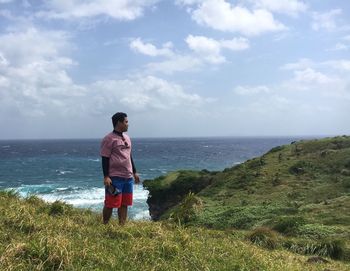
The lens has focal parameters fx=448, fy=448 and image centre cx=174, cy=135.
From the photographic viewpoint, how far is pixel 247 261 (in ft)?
25.9

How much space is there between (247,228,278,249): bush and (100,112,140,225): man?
13.2 feet

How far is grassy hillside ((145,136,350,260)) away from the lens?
582 inches

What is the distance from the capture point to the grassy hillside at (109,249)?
262 inches

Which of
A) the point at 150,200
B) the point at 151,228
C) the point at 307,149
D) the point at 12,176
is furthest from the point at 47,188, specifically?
the point at 151,228

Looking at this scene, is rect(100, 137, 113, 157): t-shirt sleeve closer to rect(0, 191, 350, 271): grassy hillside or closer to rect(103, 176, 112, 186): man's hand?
rect(103, 176, 112, 186): man's hand

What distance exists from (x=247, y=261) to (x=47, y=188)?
5799cm

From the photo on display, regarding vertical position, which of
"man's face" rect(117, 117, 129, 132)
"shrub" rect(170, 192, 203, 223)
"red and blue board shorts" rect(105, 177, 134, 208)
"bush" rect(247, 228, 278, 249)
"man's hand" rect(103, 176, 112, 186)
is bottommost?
"shrub" rect(170, 192, 203, 223)

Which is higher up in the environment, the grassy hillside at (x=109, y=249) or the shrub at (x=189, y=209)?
the grassy hillside at (x=109, y=249)

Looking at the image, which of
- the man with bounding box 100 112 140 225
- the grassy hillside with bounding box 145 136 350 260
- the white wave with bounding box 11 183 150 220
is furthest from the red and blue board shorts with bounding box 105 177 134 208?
the white wave with bounding box 11 183 150 220

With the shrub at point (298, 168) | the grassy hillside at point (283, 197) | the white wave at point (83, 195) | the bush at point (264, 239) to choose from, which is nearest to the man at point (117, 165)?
the bush at point (264, 239)

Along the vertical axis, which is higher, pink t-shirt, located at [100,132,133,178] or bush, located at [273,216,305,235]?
pink t-shirt, located at [100,132,133,178]

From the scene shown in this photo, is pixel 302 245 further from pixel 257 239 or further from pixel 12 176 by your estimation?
pixel 12 176

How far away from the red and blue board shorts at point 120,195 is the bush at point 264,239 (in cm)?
391

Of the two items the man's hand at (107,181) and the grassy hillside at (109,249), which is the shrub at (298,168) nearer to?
the grassy hillside at (109,249)
